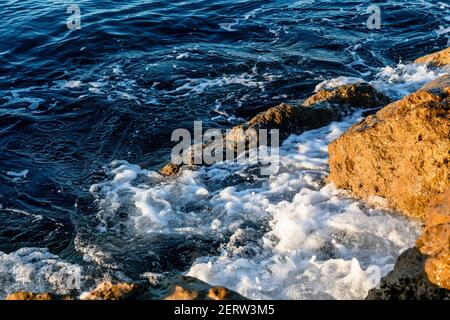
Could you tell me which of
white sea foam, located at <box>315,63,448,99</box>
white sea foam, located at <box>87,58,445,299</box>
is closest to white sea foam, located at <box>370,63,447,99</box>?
white sea foam, located at <box>315,63,448,99</box>

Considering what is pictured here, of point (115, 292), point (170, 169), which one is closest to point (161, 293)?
point (115, 292)

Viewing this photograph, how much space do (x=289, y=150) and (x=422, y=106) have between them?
266 cm

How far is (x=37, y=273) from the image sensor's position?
5.63 meters

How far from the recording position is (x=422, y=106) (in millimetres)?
5410

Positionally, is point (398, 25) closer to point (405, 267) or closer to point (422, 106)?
point (422, 106)

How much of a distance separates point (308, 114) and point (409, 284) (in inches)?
188

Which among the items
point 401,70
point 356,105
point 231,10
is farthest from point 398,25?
point 356,105

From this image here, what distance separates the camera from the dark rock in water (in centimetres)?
354

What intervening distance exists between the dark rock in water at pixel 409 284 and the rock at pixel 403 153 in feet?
4.85

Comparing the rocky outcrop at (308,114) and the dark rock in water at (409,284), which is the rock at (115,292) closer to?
the dark rock in water at (409,284)

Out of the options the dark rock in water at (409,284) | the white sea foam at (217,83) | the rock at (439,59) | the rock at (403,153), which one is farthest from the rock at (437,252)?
the rock at (439,59)

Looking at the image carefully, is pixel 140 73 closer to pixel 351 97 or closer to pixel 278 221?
pixel 351 97

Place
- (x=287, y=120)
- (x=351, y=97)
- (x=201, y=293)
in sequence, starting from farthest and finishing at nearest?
(x=351, y=97) → (x=287, y=120) → (x=201, y=293)

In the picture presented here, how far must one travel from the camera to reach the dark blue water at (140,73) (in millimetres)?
7508
